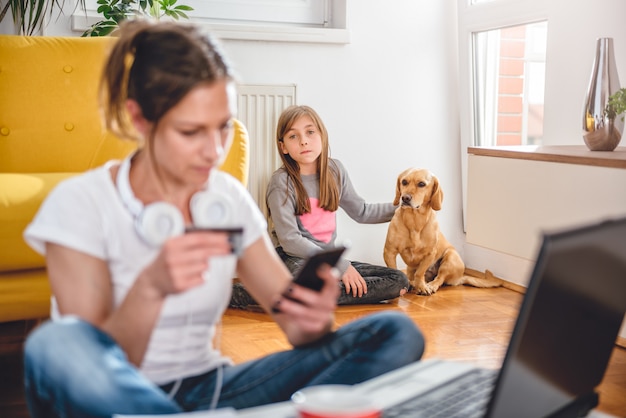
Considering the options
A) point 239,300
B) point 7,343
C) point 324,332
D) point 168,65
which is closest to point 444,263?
point 239,300

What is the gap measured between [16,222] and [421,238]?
1700 mm

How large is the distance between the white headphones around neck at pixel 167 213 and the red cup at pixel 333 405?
30cm

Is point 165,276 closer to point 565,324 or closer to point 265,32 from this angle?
point 565,324

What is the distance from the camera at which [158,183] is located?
1.26 m

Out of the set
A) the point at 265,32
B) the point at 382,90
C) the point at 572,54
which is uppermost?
the point at 265,32

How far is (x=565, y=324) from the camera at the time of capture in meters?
0.93

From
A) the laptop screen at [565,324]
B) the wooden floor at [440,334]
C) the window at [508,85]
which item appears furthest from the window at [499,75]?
the laptop screen at [565,324]

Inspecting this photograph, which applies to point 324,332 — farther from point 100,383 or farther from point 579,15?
point 579,15

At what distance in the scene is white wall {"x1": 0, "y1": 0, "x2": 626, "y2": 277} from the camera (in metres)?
3.53

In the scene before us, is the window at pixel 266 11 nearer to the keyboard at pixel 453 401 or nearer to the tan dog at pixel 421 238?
the tan dog at pixel 421 238

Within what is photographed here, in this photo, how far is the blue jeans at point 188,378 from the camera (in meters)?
1.05

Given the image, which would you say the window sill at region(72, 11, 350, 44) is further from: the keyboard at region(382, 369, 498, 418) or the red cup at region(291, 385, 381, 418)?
the red cup at region(291, 385, 381, 418)

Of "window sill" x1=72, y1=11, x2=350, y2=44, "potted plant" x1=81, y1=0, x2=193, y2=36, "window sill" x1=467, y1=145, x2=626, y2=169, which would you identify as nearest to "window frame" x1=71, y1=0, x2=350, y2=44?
"window sill" x1=72, y1=11, x2=350, y2=44

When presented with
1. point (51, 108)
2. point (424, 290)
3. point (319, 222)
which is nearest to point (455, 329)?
point (424, 290)
